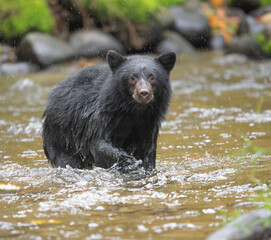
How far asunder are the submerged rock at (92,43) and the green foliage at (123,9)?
1.37 metres

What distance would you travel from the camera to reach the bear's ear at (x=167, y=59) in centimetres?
593

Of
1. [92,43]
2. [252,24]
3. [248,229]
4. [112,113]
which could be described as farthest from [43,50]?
[248,229]

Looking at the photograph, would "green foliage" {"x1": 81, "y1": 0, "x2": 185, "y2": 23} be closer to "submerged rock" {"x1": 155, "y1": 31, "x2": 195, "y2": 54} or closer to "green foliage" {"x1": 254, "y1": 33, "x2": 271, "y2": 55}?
"submerged rock" {"x1": 155, "y1": 31, "x2": 195, "y2": 54}

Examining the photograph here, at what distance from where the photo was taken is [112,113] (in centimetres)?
579

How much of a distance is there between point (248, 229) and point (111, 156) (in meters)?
2.70

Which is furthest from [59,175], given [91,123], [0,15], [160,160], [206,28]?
[206,28]

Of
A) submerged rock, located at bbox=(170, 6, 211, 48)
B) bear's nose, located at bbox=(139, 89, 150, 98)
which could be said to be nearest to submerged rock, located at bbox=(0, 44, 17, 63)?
submerged rock, located at bbox=(170, 6, 211, 48)

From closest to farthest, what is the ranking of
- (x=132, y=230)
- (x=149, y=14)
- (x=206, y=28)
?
1. (x=132, y=230)
2. (x=149, y=14)
3. (x=206, y=28)

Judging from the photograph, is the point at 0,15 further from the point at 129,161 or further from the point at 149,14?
the point at 129,161

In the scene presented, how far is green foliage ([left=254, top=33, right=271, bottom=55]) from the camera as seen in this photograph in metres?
17.2

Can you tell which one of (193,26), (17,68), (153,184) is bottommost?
(153,184)

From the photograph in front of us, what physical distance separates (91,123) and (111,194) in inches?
56.4

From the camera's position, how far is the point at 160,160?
6746mm

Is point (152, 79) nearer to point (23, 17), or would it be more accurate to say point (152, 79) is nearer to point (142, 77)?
point (142, 77)
